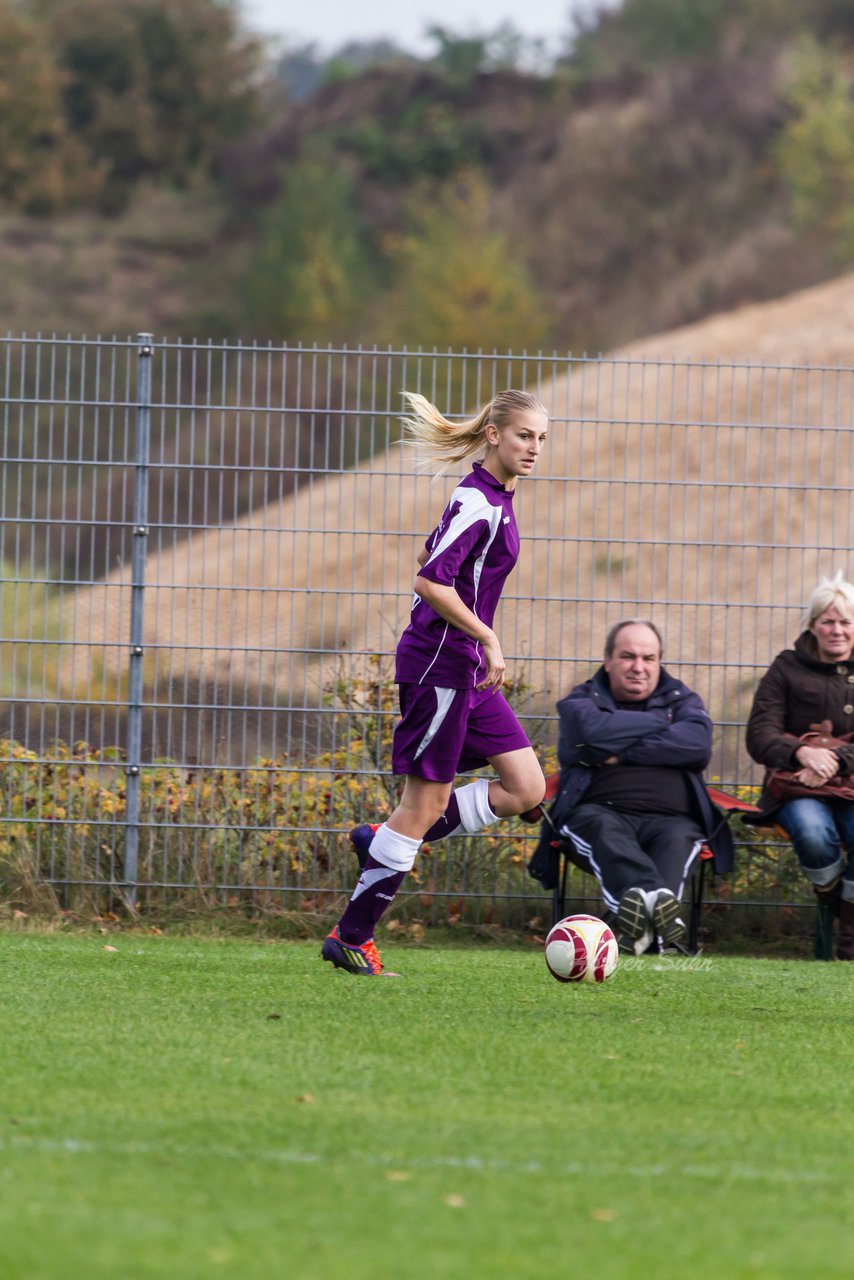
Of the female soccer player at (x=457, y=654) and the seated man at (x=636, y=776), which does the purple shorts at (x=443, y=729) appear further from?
the seated man at (x=636, y=776)

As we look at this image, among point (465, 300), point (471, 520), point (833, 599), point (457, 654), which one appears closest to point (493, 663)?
point (457, 654)

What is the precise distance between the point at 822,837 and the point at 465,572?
241cm

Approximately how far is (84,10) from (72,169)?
23.9ft

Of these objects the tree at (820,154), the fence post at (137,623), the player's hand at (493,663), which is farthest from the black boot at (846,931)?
the tree at (820,154)

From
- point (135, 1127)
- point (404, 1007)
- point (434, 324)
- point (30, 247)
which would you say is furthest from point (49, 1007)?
point (30, 247)

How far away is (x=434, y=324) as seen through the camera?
166 feet

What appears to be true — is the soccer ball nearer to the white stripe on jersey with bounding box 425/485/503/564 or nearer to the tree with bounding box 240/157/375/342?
the white stripe on jersey with bounding box 425/485/503/564

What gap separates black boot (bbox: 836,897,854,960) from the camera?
25.3ft

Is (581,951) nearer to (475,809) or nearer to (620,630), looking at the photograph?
(475,809)

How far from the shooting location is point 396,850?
6152mm

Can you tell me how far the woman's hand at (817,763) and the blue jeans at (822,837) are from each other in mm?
115

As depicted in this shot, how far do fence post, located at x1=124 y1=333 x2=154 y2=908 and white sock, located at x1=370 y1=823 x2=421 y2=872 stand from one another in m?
2.24

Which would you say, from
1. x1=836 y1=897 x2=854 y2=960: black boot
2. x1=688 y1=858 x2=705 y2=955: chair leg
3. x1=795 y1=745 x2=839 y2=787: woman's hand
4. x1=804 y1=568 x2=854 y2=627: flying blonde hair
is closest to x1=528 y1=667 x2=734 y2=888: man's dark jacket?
x1=688 y1=858 x2=705 y2=955: chair leg

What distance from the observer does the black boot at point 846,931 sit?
771 centimetres
